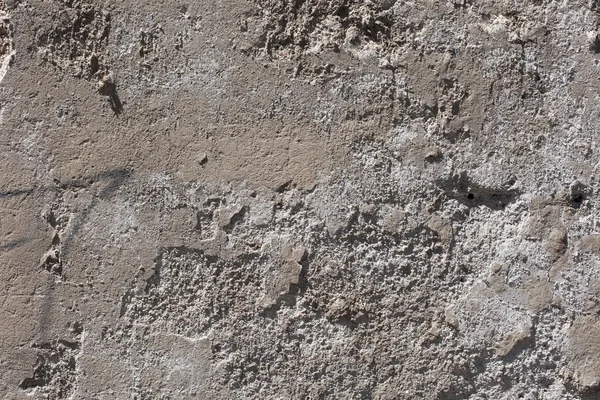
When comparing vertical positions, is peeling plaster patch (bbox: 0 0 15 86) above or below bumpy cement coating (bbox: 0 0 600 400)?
above

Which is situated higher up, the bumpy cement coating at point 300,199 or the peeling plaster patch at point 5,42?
the peeling plaster patch at point 5,42

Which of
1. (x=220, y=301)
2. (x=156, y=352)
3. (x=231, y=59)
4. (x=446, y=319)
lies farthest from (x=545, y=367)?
(x=231, y=59)

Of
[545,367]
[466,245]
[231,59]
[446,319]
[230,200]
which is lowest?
[545,367]

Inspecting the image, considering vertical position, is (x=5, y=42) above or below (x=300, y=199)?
above

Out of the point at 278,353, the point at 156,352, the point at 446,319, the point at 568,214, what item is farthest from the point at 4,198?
the point at 568,214

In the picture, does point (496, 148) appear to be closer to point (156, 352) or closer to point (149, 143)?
point (149, 143)

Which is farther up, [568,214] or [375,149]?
[375,149]
